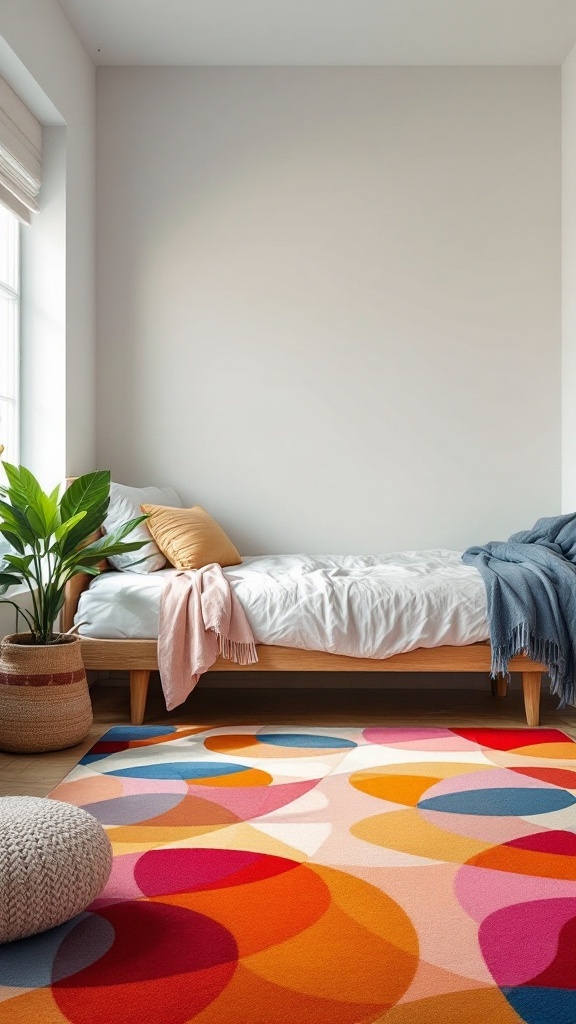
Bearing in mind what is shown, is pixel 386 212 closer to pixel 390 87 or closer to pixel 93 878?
pixel 390 87

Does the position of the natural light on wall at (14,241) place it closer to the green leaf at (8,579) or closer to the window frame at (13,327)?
the window frame at (13,327)

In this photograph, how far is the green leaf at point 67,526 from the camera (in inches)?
117

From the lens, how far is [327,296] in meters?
4.39

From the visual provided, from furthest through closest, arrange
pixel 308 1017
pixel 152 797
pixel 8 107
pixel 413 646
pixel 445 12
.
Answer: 1. pixel 445 12
2. pixel 8 107
3. pixel 413 646
4. pixel 152 797
5. pixel 308 1017

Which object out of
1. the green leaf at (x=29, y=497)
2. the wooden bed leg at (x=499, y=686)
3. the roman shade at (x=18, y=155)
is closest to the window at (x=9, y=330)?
the roman shade at (x=18, y=155)

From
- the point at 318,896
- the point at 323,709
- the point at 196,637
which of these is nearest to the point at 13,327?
the point at 196,637

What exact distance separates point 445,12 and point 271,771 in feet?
11.0

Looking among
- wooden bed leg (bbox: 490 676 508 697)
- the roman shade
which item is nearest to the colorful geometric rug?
wooden bed leg (bbox: 490 676 508 697)

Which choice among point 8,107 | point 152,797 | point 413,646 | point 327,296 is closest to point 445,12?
point 327,296

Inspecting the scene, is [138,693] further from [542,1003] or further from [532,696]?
[542,1003]

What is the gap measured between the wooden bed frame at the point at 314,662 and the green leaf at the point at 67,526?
49 centimetres

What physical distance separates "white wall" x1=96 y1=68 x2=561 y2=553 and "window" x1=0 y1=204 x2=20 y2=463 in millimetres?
601

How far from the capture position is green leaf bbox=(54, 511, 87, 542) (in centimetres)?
298

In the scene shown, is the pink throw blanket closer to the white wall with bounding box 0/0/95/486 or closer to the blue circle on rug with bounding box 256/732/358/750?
the blue circle on rug with bounding box 256/732/358/750
